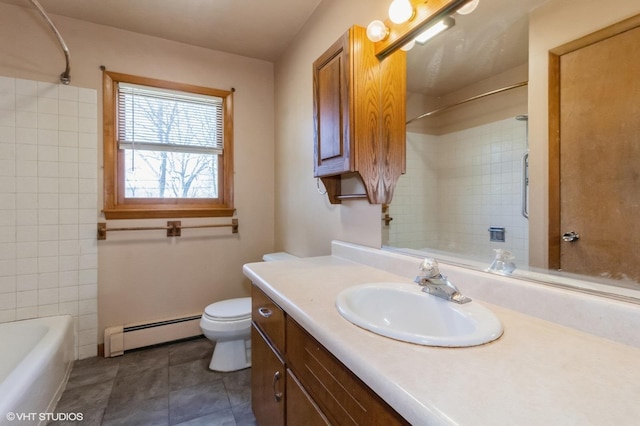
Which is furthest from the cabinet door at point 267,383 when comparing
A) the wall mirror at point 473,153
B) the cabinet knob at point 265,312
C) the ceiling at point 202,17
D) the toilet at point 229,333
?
the ceiling at point 202,17

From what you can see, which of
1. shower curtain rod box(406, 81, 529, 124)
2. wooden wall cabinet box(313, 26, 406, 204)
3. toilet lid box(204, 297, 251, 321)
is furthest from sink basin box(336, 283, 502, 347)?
toilet lid box(204, 297, 251, 321)

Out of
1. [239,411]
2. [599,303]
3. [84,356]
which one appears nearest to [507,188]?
[599,303]

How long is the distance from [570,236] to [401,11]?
3.31ft

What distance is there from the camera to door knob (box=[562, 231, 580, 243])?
790mm

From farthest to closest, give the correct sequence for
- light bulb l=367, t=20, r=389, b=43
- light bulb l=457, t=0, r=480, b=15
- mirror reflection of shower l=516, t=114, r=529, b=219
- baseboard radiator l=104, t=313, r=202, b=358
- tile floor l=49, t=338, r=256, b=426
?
baseboard radiator l=104, t=313, r=202, b=358
tile floor l=49, t=338, r=256, b=426
light bulb l=367, t=20, r=389, b=43
light bulb l=457, t=0, r=480, b=15
mirror reflection of shower l=516, t=114, r=529, b=219

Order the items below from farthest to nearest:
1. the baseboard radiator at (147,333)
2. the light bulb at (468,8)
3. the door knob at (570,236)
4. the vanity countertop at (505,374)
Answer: the baseboard radiator at (147,333)
the light bulb at (468,8)
the door knob at (570,236)
the vanity countertop at (505,374)

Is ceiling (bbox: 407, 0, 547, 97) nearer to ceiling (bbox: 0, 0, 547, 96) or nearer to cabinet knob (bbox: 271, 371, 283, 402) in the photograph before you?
ceiling (bbox: 0, 0, 547, 96)

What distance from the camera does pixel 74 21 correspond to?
80.8 inches

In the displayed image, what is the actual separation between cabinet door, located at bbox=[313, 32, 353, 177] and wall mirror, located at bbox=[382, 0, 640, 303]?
288 mm

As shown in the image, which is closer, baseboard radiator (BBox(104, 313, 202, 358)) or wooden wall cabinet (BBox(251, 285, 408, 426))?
wooden wall cabinet (BBox(251, 285, 408, 426))

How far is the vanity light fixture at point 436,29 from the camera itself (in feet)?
3.65

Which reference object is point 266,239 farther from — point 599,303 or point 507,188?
point 599,303

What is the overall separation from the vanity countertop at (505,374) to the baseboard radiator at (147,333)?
1.96 metres

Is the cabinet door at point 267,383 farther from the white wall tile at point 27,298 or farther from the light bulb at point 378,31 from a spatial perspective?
the white wall tile at point 27,298
